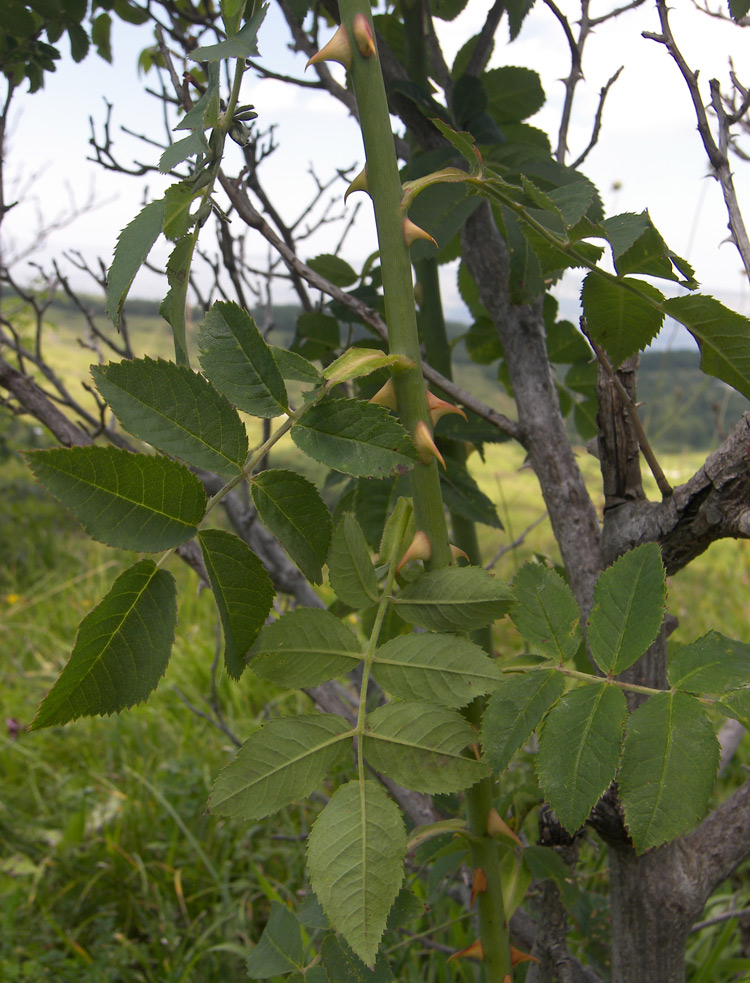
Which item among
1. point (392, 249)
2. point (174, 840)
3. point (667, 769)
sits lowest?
point (174, 840)

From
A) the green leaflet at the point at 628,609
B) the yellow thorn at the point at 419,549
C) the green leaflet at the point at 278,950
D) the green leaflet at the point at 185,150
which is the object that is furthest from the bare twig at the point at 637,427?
the green leaflet at the point at 278,950

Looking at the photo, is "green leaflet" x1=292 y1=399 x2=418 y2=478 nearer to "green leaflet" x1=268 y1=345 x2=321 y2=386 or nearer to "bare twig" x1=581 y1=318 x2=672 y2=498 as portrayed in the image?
"green leaflet" x1=268 y1=345 x2=321 y2=386

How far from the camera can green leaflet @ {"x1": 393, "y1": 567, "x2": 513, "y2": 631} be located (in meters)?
0.54

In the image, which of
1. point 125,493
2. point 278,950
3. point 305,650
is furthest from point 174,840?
point 125,493

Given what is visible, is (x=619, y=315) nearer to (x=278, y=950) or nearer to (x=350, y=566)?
(x=350, y=566)

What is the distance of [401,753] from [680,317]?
37cm

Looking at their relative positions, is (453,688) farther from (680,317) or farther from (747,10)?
(747,10)

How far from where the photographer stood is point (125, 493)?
1.56 feet

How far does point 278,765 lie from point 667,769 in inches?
9.6

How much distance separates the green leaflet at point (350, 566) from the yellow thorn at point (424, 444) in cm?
7

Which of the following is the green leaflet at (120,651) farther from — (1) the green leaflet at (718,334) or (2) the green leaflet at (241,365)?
(1) the green leaflet at (718,334)

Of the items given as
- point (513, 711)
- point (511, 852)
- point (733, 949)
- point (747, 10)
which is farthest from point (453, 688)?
point (733, 949)

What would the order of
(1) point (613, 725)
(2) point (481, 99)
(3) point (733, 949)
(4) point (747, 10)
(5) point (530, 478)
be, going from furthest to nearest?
(5) point (530, 478) → (3) point (733, 949) → (2) point (481, 99) → (4) point (747, 10) → (1) point (613, 725)

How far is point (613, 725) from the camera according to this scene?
51 centimetres
